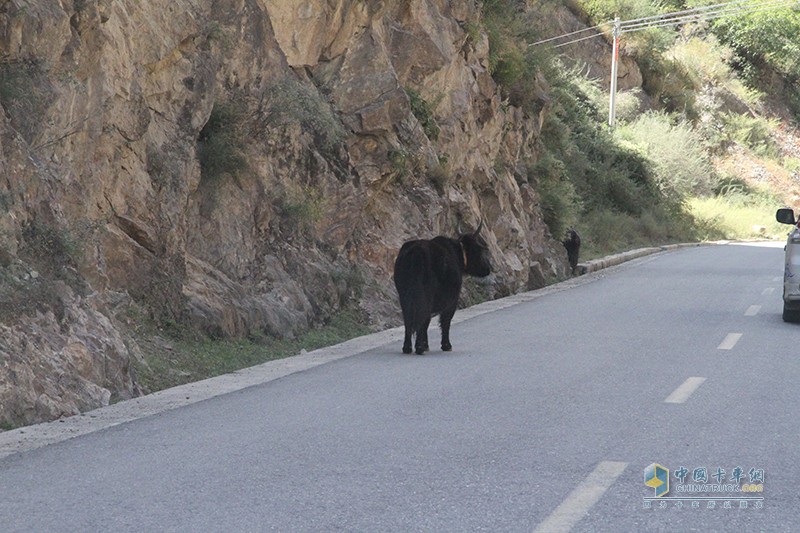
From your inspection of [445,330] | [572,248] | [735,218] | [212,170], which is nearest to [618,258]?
[572,248]

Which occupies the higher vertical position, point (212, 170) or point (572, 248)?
point (212, 170)

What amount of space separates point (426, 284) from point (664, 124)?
133 ft

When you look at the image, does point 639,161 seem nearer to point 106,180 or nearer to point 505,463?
point 106,180

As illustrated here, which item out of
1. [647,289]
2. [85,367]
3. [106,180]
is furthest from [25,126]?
[647,289]

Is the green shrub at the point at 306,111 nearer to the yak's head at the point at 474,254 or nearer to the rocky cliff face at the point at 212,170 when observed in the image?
the rocky cliff face at the point at 212,170

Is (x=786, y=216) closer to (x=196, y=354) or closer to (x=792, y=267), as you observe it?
(x=792, y=267)

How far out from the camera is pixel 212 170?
1551 centimetres

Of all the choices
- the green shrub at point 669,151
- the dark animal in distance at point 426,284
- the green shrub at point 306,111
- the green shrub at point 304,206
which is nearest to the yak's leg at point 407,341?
the dark animal in distance at point 426,284

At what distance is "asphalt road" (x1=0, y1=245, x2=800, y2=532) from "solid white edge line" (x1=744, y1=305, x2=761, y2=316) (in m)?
4.31

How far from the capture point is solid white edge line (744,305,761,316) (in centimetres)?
1819

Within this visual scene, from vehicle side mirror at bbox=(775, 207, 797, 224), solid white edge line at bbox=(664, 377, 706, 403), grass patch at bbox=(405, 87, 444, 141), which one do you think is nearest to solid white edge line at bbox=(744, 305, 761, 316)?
vehicle side mirror at bbox=(775, 207, 797, 224)

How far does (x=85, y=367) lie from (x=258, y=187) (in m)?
6.21

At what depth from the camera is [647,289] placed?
23.2 meters

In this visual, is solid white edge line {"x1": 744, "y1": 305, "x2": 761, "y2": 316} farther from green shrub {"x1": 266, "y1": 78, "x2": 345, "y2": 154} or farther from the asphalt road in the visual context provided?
green shrub {"x1": 266, "y1": 78, "x2": 345, "y2": 154}
